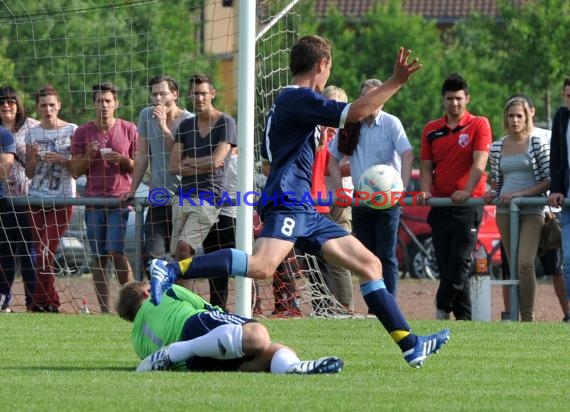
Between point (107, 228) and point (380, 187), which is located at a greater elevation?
point (380, 187)

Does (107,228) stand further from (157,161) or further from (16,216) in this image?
(16,216)

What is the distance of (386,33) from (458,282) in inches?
1291

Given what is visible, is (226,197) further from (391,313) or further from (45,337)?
(391,313)

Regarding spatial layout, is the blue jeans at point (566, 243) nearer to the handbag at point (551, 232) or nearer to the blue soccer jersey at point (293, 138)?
the handbag at point (551, 232)

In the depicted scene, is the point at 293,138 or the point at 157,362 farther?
the point at 293,138

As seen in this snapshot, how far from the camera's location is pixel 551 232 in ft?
42.4

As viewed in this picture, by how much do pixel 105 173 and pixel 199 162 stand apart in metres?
1.31

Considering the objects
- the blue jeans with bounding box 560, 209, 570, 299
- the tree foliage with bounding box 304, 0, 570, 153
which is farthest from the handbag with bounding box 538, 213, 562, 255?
the tree foliage with bounding box 304, 0, 570, 153

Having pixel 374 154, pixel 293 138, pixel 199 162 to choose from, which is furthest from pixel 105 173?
pixel 293 138

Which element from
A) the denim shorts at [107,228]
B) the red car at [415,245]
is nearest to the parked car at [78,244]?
the denim shorts at [107,228]

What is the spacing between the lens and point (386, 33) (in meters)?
44.8

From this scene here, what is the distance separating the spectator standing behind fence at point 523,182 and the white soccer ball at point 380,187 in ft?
2.97

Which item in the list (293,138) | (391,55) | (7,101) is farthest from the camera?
(391,55)

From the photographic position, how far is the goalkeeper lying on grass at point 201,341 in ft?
25.8
